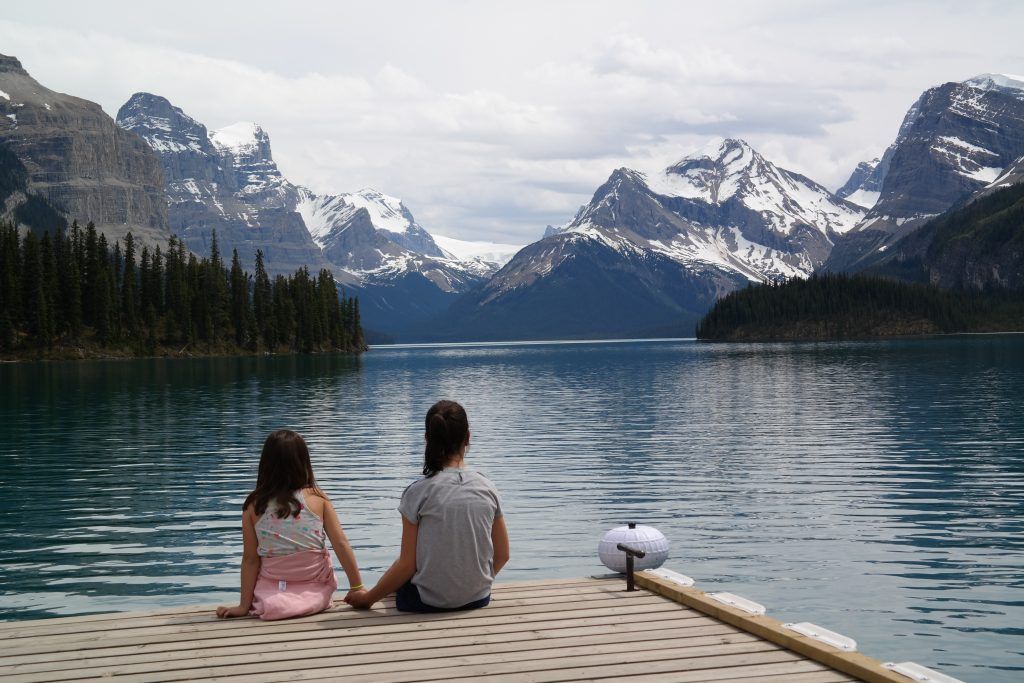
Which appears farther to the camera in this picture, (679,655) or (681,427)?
(681,427)

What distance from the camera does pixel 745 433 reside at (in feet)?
189

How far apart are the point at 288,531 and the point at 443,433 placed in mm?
2814

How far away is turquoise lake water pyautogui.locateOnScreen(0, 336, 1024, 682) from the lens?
2197 centimetres

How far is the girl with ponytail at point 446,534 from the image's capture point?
1384 centimetres

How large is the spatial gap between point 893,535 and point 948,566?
12.6 feet

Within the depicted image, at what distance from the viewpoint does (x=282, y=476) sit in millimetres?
14055

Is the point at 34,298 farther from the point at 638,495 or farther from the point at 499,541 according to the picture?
the point at 499,541

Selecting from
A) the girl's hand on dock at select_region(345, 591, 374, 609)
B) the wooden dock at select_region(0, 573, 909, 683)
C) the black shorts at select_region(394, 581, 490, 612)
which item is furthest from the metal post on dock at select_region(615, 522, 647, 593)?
the girl's hand on dock at select_region(345, 591, 374, 609)

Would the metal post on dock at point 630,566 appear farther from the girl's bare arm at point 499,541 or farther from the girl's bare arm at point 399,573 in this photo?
the girl's bare arm at point 399,573

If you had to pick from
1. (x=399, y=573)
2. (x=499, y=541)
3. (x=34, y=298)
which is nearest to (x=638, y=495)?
(x=499, y=541)

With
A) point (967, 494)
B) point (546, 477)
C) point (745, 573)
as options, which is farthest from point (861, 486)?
point (745, 573)

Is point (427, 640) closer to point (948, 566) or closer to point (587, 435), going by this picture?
point (948, 566)

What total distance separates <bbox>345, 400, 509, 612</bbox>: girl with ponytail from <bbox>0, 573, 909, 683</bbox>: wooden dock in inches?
12.6

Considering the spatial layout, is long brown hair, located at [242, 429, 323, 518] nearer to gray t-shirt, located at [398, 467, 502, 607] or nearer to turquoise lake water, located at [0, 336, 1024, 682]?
gray t-shirt, located at [398, 467, 502, 607]
